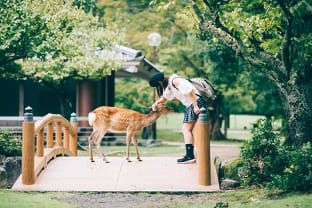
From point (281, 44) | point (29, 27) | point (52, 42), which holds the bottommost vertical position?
point (281, 44)

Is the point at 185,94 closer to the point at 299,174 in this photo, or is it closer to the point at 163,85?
the point at 163,85

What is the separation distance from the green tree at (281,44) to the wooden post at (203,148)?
8.46 ft

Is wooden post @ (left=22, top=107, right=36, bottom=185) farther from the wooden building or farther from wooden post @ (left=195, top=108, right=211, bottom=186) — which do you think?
the wooden building

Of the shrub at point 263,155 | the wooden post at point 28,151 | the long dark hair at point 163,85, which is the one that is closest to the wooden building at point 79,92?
the long dark hair at point 163,85

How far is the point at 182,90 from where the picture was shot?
7762 millimetres

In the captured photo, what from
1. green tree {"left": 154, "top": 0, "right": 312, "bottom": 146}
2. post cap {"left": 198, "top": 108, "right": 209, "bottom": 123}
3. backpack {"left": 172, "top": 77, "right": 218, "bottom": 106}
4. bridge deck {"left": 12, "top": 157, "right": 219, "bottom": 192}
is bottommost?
bridge deck {"left": 12, "top": 157, "right": 219, "bottom": 192}

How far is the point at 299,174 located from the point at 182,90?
2.54m

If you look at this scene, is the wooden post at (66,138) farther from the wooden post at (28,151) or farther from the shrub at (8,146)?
the wooden post at (28,151)

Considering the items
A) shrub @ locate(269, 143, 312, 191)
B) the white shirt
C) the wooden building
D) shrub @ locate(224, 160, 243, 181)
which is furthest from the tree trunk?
the wooden building

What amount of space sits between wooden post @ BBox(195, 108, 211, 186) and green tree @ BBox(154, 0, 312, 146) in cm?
258

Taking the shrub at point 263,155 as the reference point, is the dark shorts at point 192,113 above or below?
above

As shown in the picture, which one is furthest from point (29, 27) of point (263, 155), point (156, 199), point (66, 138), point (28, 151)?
point (263, 155)

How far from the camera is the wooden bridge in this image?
7.45 m

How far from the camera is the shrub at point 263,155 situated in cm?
809
